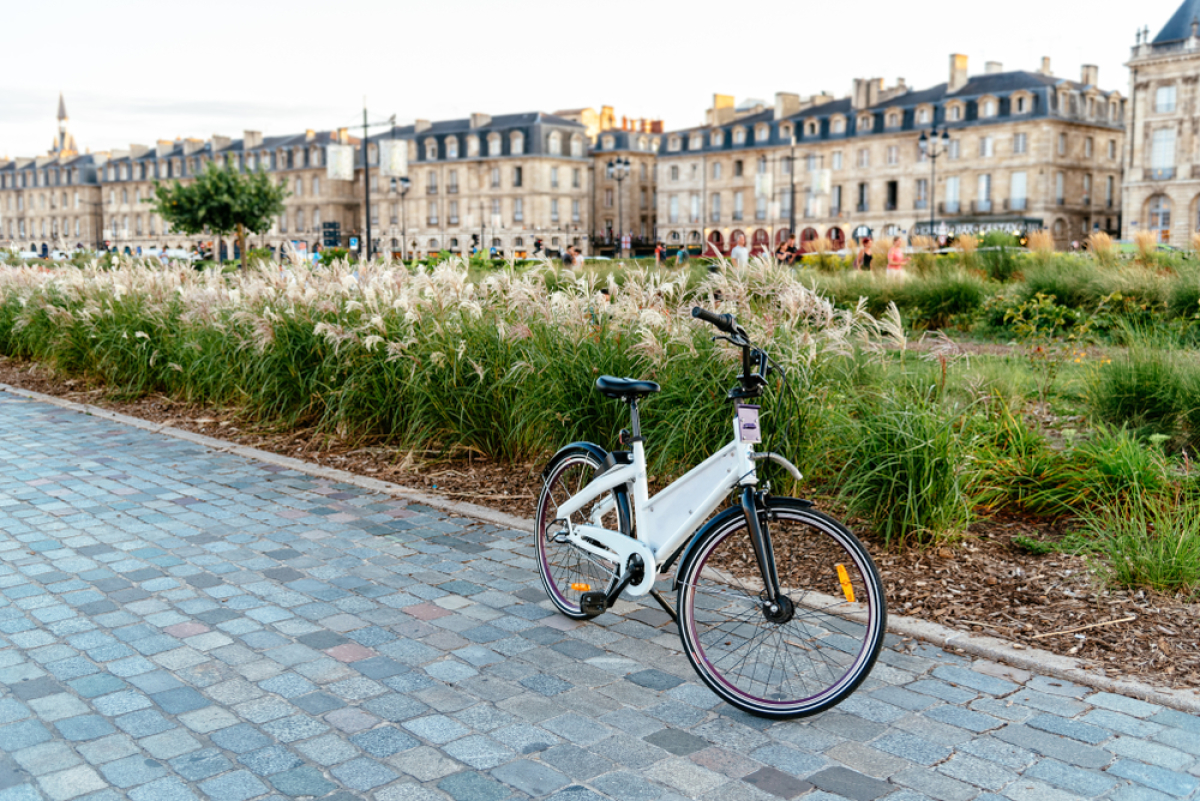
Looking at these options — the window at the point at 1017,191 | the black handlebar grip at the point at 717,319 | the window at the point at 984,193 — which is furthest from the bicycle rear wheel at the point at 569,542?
the window at the point at 984,193

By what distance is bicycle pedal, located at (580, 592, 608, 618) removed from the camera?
14.0ft

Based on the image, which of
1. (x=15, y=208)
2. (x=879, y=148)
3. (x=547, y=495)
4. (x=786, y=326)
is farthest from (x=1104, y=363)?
(x=15, y=208)

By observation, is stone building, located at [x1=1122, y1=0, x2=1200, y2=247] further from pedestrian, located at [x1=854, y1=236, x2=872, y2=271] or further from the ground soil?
the ground soil

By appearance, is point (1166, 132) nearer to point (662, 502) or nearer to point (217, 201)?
point (217, 201)

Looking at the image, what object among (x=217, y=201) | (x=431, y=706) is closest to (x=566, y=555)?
(x=431, y=706)

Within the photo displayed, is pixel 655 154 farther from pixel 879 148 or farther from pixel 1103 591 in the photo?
pixel 1103 591

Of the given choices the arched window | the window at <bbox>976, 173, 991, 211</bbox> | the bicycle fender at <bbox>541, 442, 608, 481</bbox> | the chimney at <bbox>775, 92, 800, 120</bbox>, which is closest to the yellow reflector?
the bicycle fender at <bbox>541, 442, 608, 481</bbox>

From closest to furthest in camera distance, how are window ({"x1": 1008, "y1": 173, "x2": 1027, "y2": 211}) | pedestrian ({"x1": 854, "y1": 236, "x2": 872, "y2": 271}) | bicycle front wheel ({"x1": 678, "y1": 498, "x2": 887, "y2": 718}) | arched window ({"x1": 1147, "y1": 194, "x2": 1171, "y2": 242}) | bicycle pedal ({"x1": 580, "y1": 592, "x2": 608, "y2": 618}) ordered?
bicycle front wheel ({"x1": 678, "y1": 498, "x2": 887, "y2": 718}) < bicycle pedal ({"x1": 580, "y1": 592, "x2": 608, "y2": 618}) < pedestrian ({"x1": 854, "y1": 236, "x2": 872, "y2": 271}) < arched window ({"x1": 1147, "y1": 194, "x2": 1171, "y2": 242}) < window ({"x1": 1008, "y1": 173, "x2": 1027, "y2": 211})

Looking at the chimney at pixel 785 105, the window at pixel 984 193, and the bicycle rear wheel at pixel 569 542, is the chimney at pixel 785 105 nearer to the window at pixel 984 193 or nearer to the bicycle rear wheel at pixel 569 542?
the window at pixel 984 193

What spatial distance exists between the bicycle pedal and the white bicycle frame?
0.53ft

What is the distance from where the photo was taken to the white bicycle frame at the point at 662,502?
12.1 ft

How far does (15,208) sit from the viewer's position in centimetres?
11694

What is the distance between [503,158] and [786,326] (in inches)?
2990

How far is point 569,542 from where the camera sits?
4.48m
